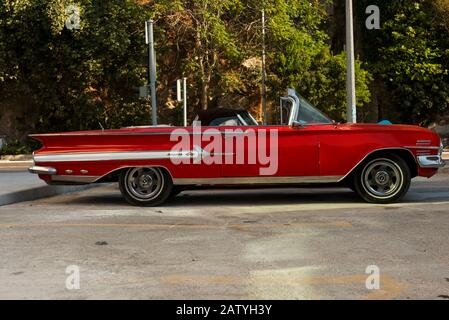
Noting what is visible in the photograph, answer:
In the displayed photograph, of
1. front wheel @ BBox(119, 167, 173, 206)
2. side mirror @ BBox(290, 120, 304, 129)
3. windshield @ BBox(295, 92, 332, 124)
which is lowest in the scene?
front wheel @ BBox(119, 167, 173, 206)

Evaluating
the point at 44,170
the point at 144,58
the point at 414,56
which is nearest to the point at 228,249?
the point at 44,170

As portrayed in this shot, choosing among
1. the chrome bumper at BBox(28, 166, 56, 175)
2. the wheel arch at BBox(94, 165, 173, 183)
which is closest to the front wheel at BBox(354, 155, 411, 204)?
the wheel arch at BBox(94, 165, 173, 183)

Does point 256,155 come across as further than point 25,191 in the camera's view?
No

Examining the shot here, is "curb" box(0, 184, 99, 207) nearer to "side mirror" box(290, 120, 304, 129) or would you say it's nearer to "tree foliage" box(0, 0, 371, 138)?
"side mirror" box(290, 120, 304, 129)

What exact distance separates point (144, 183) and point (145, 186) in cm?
5

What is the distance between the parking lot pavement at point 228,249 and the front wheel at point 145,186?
222mm

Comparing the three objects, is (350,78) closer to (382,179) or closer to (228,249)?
(382,179)

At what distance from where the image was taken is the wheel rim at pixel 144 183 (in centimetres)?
842

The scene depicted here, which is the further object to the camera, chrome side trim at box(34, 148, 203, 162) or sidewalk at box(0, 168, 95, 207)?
sidewalk at box(0, 168, 95, 207)

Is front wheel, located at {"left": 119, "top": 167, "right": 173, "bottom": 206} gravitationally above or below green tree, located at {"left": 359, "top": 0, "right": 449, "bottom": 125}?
below

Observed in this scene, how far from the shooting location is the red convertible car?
8.17 metres

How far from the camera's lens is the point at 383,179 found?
8.34m
